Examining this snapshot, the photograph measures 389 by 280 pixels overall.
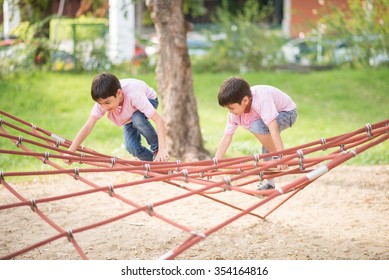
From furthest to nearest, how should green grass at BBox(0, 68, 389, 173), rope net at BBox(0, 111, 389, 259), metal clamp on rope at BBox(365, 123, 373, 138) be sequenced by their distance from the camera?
green grass at BBox(0, 68, 389, 173)
metal clamp on rope at BBox(365, 123, 373, 138)
rope net at BBox(0, 111, 389, 259)

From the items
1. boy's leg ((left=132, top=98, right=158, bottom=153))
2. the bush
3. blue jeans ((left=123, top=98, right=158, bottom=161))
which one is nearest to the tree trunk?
blue jeans ((left=123, top=98, right=158, bottom=161))

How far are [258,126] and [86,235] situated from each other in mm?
1238

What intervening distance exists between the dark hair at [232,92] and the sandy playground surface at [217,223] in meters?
0.83

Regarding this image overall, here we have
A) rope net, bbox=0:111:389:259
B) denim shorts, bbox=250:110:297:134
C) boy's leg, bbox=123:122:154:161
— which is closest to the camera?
rope net, bbox=0:111:389:259

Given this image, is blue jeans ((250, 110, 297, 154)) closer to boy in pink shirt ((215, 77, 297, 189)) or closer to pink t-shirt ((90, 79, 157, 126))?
boy in pink shirt ((215, 77, 297, 189))

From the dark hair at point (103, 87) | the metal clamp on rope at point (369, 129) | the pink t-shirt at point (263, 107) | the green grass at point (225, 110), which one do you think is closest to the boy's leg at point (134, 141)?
the dark hair at point (103, 87)

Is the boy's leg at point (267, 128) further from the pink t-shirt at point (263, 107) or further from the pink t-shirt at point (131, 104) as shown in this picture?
the pink t-shirt at point (131, 104)

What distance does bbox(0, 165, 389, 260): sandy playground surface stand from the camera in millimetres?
3734

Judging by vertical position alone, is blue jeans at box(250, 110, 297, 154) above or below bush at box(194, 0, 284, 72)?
below

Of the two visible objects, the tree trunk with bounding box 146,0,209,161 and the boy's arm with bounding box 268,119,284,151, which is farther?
the tree trunk with bounding box 146,0,209,161

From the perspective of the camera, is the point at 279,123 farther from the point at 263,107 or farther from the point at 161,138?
the point at 161,138

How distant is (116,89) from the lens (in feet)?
12.3

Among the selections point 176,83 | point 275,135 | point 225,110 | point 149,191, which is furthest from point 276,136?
point 225,110

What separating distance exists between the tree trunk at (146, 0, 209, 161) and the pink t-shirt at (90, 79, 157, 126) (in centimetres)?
191
